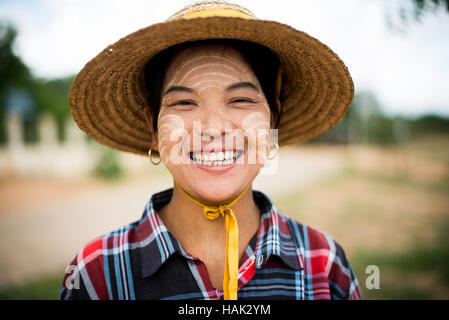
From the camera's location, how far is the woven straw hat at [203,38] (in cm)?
148

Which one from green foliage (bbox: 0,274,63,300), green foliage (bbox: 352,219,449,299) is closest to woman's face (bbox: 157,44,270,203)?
green foliage (bbox: 352,219,449,299)

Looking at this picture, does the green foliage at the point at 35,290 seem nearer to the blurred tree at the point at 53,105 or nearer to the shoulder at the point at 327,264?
the shoulder at the point at 327,264

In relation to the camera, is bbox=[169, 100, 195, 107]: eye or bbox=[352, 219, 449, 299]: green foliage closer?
bbox=[169, 100, 195, 107]: eye

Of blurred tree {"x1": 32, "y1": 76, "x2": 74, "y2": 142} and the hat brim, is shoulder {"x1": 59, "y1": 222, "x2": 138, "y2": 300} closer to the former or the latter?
the hat brim

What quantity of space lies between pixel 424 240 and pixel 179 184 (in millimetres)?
5874

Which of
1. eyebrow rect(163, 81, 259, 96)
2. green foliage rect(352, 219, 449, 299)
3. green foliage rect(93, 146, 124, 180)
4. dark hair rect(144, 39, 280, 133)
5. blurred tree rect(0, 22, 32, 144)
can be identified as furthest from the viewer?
green foliage rect(93, 146, 124, 180)

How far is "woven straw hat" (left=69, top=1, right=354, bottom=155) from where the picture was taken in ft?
4.85

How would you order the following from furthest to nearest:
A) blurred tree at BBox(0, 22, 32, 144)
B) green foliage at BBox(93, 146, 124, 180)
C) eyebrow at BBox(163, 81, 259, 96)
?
1. green foliage at BBox(93, 146, 124, 180)
2. blurred tree at BBox(0, 22, 32, 144)
3. eyebrow at BBox(163, 81, 259, 96)

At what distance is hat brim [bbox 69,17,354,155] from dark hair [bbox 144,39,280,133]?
68 millimetres

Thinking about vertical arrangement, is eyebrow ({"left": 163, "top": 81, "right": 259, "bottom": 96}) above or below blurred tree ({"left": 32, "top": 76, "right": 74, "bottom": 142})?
below

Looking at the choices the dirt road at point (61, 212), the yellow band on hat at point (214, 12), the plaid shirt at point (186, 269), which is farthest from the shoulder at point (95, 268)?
the dirt road at point (61, 212)

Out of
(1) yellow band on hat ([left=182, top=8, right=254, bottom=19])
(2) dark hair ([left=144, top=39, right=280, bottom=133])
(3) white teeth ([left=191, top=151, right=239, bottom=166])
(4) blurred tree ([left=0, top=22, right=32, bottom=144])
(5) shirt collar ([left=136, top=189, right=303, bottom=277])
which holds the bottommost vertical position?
(5) shirt collar ([left=136, top=189, right=303, bottom=277])

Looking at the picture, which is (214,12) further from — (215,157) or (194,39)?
(215,157)
